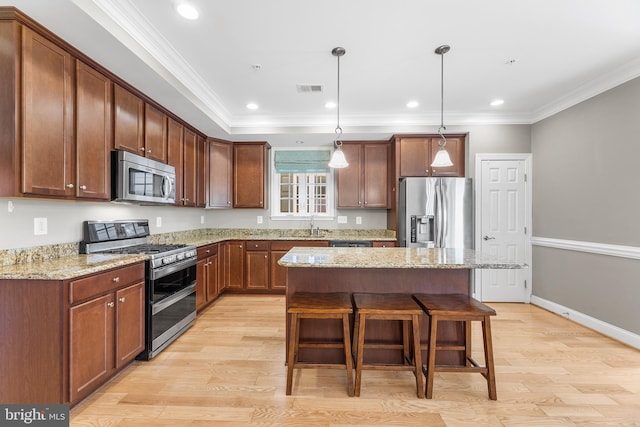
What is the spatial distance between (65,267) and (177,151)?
6.70ft

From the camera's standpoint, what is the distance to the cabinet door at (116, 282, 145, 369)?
2.13 m

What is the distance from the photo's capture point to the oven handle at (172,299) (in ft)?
8.20

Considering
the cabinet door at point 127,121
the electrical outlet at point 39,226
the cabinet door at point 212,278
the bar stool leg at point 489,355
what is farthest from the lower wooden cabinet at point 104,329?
the bar stool leg at point 489,355

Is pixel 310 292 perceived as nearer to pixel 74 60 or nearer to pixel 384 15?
pixel 384 15

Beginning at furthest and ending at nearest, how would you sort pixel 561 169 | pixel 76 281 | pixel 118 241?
pixel 561 169 → pixel 118 241 → pixel 76 281

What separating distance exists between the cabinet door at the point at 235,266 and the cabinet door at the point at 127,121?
1.90 m

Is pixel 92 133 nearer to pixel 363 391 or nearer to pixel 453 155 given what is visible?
pixel 363 391

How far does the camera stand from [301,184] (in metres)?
5.05

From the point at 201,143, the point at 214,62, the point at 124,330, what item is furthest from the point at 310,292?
the point at 201,143

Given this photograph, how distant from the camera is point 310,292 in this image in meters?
2.27

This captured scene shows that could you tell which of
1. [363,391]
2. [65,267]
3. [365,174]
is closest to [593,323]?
[363,391]

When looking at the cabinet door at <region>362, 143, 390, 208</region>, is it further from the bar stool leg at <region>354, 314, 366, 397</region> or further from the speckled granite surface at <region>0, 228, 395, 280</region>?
the speckled granite surface at <region>0, 228, 395, 280</region>

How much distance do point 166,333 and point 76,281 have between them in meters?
1.15

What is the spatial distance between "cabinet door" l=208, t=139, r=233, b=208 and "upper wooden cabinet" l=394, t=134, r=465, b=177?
2598 millimetres
